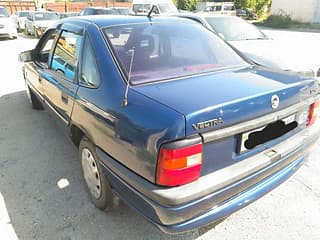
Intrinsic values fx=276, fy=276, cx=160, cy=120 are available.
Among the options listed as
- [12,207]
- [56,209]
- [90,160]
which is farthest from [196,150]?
[12,207]

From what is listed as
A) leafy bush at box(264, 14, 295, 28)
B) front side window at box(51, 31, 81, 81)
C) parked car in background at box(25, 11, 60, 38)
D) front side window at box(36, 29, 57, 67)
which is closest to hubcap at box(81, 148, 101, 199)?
front side window at box(51, 31, 81, 81)

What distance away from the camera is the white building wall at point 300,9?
2308 cm

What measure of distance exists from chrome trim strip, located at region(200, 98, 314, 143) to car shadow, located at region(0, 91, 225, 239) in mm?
855

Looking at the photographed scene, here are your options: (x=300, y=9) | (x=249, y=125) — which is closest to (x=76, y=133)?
(x=249, y=125)

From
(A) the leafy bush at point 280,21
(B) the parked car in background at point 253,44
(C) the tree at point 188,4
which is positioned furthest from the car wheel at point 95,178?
(C) the tree at point 188,4

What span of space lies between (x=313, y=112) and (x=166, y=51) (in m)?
1.37

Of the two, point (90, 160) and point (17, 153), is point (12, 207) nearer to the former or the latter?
point (90, 160)

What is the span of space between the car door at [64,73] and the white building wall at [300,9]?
2577 centimetres

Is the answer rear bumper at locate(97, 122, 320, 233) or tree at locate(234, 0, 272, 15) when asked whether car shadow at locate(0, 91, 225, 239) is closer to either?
rear bumper at locate(97, 122, 320, 233)

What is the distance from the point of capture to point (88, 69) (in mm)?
2273

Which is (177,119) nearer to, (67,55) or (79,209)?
(79,209)

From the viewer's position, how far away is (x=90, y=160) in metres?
2.43

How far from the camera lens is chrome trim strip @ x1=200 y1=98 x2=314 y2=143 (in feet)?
5.30

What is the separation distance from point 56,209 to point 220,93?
176 cm
